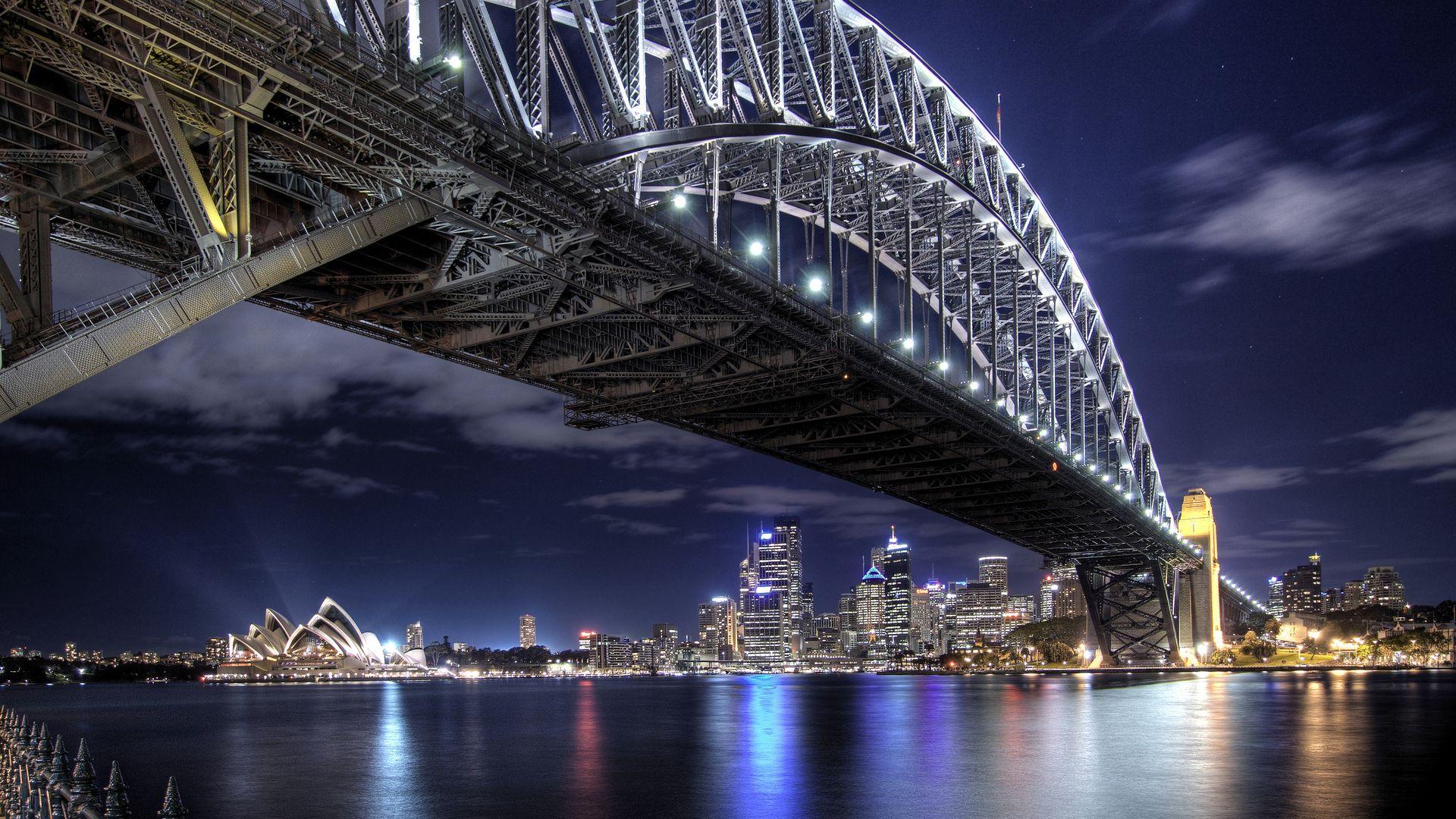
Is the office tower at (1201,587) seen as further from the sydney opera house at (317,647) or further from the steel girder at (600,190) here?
the sydney opera house at (317,647)

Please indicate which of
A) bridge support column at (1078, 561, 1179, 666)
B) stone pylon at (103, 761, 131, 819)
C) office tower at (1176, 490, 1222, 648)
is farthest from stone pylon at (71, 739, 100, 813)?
office tower at (1176, 490, 1222, 648)

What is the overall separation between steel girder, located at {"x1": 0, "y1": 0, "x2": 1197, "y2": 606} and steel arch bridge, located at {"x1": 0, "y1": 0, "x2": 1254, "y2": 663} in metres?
0.10

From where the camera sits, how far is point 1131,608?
97.1 metres

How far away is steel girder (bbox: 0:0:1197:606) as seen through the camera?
61.0 feet

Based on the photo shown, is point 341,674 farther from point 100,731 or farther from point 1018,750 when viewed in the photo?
point 1018,750

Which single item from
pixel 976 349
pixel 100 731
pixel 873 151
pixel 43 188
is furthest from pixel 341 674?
pixel 43 188

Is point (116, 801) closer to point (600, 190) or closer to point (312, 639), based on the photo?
point (600, 190)

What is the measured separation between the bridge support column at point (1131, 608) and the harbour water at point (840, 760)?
3260 cm

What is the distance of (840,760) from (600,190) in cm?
1593

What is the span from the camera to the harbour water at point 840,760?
2097 centimetres

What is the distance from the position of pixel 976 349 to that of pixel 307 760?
40860 millimetres

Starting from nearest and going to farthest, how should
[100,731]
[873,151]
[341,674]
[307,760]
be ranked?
[307,760]
[873,151]
[100,731]
[341,674]

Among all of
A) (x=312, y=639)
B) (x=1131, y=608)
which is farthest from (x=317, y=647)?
(x=1131, y=608)

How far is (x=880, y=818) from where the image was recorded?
18.9 metres
